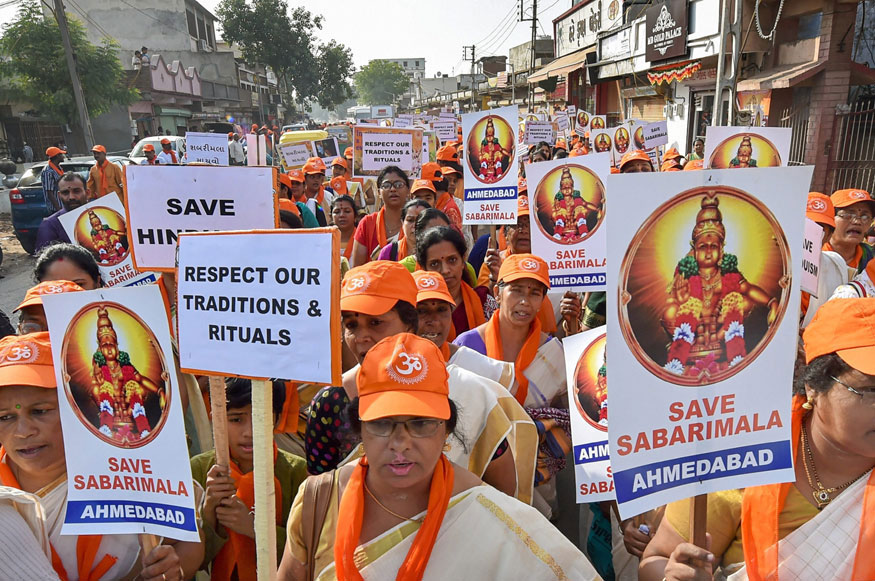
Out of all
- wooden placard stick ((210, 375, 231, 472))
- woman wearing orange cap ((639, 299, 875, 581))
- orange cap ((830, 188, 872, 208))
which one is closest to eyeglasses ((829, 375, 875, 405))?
woman wearing orange cap ((639, 299, 875, 581))

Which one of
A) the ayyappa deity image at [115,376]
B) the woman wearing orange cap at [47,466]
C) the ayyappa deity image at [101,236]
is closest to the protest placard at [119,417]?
the ayyappa deity image at [115,376]

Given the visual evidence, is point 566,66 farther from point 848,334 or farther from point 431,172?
point 848,334

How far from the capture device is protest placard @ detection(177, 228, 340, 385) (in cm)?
172

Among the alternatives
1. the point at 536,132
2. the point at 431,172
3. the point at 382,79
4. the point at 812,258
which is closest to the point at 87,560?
the point at 812,258

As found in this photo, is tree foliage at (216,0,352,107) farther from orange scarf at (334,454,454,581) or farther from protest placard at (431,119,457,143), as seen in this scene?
orange scarf at (334,454,454,581)

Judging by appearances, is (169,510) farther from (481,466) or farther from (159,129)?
(159,129)

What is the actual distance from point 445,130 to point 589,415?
39.8 ft

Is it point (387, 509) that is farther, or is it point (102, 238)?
point (102, 238)

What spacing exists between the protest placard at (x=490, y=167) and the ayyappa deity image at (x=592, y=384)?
2.29m

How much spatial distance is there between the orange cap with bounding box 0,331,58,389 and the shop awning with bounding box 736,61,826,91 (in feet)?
39.2

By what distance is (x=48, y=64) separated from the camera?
2138 cm

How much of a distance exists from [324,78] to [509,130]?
5869 cm

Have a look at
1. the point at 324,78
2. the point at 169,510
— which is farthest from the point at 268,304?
the point at 324,78

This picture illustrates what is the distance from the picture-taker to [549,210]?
3.97m
